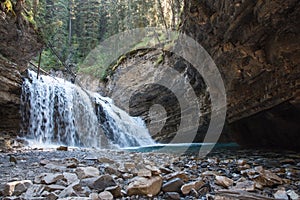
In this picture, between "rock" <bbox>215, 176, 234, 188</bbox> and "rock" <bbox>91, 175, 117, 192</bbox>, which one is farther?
"rock" <bbox>215, 176, 234, 188</bbox>

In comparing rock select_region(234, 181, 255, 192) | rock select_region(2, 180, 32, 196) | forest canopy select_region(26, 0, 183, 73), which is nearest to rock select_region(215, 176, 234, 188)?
rock select_region(234, 181, 255, 192)

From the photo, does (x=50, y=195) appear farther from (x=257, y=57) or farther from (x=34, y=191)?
(x=257, y=57)

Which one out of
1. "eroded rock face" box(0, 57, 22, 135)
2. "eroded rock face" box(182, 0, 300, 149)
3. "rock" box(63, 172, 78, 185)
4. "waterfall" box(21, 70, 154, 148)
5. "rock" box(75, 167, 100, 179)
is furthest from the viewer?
"waterfall" box(21, 70, 154, 148)

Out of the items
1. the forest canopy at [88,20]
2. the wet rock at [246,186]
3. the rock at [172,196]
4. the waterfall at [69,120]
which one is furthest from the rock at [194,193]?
the forest canopy at [88,20]

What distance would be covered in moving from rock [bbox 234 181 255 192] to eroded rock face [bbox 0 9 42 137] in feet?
26.7

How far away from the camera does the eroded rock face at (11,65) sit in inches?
310

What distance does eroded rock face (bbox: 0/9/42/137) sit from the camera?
787cm

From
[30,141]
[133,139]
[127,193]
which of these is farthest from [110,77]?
[127,193]

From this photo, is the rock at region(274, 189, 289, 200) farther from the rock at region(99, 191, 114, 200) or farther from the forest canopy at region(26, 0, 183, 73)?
the forest canopy at region(26, 0, 183, 73)

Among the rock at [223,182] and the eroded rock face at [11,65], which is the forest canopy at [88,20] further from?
the rock at [223,182]

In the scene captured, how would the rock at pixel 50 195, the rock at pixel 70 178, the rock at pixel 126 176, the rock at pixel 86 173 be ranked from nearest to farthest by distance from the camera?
the rock at pixel 50 195
the rock at pixel 70 178
the rock at pixel 86 173
the rock at pixel 126 176

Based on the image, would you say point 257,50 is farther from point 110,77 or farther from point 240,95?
point 110,77

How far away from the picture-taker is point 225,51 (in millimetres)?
5562

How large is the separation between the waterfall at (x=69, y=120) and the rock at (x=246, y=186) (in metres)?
8.54
